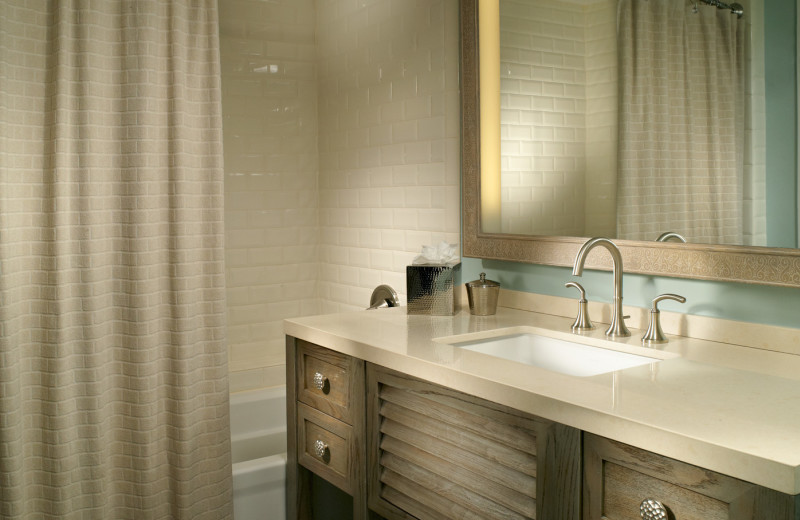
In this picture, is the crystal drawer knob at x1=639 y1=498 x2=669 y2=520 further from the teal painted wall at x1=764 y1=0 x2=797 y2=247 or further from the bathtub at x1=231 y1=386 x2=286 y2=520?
the bathtub at x1=231 y1=386 x2=286 y2=520

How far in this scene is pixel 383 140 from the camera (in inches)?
110

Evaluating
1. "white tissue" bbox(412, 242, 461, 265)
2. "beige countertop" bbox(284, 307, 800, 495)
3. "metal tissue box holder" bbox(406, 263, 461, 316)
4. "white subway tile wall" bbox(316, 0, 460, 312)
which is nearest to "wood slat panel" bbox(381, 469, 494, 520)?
"beige countertop" bbox(284, 307, 800, 495)

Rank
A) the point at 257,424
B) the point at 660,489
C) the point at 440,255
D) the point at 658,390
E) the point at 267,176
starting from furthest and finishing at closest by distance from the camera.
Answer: the point at 267,176, the point at 257,424, the point at 440,255, the point at 658,390, the point at 660,489

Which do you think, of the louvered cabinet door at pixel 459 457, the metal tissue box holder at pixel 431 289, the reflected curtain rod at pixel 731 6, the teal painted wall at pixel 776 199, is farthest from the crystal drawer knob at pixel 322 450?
the reflected curtain rod at pixel 731 6

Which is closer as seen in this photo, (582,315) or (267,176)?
(582,315)

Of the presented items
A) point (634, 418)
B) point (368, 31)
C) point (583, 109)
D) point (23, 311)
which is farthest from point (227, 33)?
point (634, 418)

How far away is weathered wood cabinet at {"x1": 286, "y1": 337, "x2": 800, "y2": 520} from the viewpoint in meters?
1.10

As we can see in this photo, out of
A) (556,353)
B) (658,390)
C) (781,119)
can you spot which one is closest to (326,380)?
(556,353)

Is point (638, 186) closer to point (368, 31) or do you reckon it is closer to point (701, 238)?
point (701, 238)

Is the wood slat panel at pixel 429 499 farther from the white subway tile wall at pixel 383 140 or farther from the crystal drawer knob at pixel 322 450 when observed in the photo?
→ the white subway tile wall at pixel 383 140

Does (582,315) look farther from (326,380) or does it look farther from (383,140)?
(383,140)

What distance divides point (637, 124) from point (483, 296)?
0.64 meters

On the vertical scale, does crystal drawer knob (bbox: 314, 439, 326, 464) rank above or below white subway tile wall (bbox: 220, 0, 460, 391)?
below

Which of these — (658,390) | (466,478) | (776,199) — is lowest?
(466,478)
